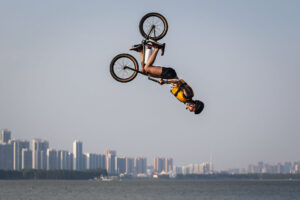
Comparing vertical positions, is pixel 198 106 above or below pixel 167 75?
below

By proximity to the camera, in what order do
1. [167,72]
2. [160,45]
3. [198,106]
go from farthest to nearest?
1. [198,106]
2. [167,72]
3. [160,45]

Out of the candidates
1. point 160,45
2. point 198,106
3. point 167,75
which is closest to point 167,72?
point 167,75

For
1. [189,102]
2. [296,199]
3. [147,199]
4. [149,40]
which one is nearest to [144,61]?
[149,40]

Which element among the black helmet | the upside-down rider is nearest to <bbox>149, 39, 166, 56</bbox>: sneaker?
the upside-down rider

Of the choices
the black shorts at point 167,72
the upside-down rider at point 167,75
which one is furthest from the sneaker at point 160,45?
the black shorts at point 167,72

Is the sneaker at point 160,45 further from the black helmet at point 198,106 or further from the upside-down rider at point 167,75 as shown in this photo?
the black helmet at point 198,106

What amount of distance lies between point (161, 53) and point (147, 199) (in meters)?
Result: 124

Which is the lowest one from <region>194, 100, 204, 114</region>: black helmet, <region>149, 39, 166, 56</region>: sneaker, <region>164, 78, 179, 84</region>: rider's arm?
<region>194, 100, 204, 114</region>: black helmet

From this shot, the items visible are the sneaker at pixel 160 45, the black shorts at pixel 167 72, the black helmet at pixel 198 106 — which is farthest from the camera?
the black helmet at pixel 198 106

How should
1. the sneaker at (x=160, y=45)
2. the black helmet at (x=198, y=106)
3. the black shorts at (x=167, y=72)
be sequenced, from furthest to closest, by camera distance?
the black helmet at (x=198, y=106) → the black shorts at (x=167, y=72) → the sneaker at (x=160, y=45)

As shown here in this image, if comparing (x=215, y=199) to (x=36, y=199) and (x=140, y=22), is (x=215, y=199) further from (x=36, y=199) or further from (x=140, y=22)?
(x=140, y=22)

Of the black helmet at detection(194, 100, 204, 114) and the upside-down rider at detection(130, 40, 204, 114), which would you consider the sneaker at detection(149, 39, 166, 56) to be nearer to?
the upside-down rider at detection(130, 40, 204, 114)

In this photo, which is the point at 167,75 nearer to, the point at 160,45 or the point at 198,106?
the point at 160,45

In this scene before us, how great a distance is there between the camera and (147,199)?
135625 mm
